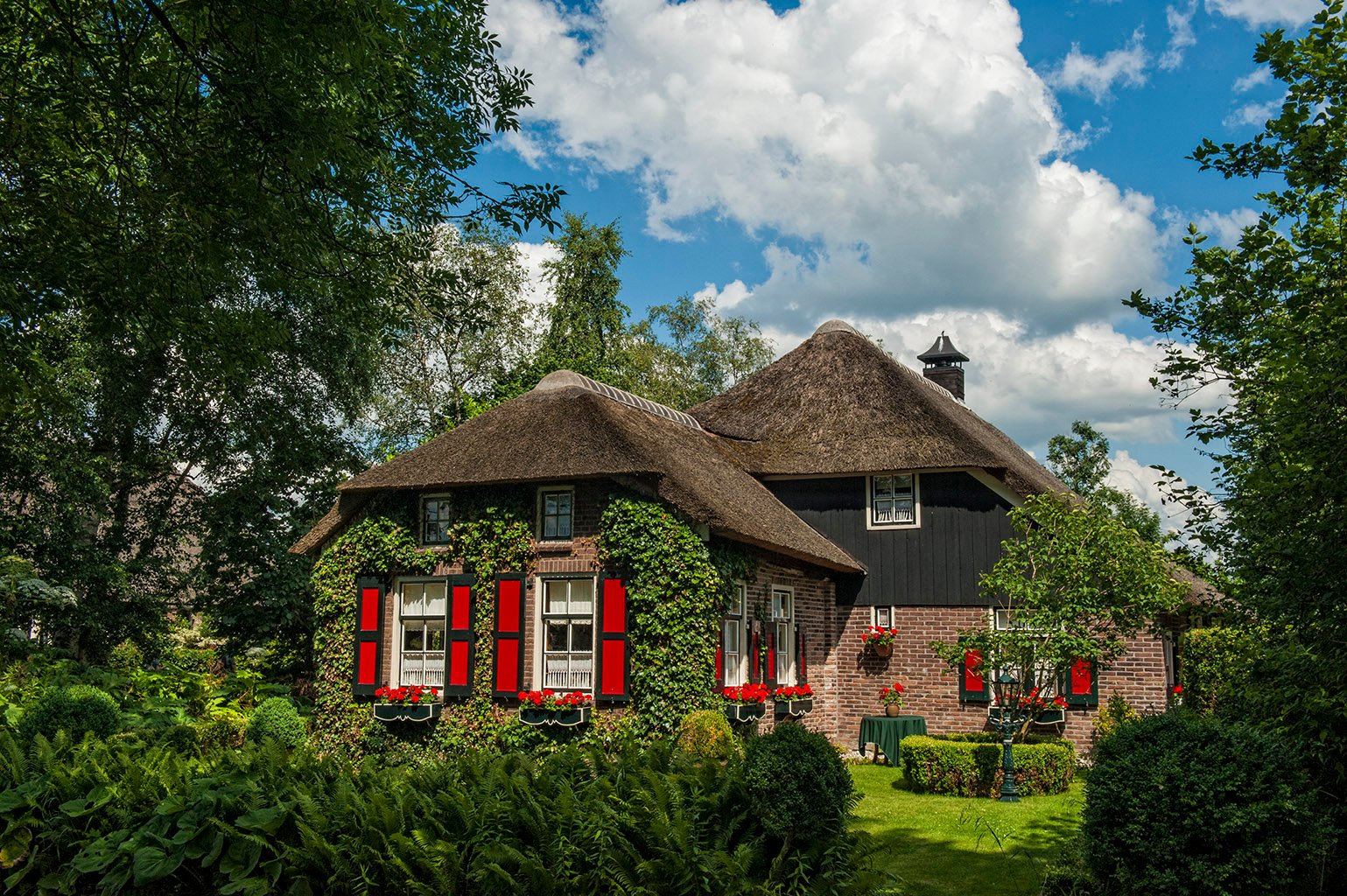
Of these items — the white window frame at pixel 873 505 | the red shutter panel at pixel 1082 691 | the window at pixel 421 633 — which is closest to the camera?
the window at pixel 421 633

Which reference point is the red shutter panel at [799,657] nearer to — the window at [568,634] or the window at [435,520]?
the window at [568,634]

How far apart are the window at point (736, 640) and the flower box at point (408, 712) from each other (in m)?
4.15

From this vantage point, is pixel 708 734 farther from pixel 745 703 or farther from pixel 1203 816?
pixel 1203 816

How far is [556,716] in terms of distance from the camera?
14156mm

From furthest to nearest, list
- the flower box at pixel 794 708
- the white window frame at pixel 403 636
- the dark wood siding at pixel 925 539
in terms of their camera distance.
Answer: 1. the dark wood siding at pixel 925 539
2. the flower box at pixel 794 708
3. the white window frame at pixel 403 636

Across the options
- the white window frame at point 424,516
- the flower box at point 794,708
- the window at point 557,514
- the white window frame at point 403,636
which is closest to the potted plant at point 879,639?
the flower box at point 794,708

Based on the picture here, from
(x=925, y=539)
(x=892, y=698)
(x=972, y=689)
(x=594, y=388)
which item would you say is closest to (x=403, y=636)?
(x=594, y=388)

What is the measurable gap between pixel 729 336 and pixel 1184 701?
23.7 m

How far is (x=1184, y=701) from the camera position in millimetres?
17234

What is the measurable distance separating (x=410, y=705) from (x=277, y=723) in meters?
2.05

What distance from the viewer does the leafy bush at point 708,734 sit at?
1266cm

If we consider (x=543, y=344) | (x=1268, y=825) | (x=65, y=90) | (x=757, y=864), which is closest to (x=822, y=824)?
(x=757, y=864)

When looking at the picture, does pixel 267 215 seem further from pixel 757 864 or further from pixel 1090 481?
pixel 1090 481

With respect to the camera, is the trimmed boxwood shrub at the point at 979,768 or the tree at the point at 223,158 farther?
the trimmed boxwood shrub at the point at 979,768
